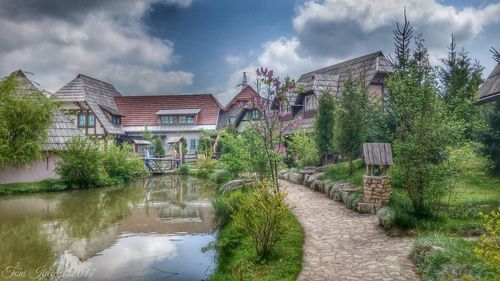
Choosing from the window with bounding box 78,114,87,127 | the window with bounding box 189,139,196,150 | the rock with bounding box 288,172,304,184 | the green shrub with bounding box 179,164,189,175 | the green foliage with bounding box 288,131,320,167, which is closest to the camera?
the rock with bounding box 288,172,304,184

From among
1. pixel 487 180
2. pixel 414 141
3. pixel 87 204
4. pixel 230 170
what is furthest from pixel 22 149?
pixel 487 180

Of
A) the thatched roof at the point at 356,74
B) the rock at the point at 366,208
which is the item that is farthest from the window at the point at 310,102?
the rock at the point at 366,208

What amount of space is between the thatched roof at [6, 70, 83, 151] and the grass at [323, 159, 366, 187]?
17312mm

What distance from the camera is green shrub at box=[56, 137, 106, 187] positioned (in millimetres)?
21875

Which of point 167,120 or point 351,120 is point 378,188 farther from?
point 167,120

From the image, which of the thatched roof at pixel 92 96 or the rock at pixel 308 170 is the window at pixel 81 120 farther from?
the rock at pixel 308 170

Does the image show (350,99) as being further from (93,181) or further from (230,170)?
(93,181)

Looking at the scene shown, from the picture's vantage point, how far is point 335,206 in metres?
11.6

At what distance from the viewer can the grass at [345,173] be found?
43.3ft

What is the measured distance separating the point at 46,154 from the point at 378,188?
20715mm

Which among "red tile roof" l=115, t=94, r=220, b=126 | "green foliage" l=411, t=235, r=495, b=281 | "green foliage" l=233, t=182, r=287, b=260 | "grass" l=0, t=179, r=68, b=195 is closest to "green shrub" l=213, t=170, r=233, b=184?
"grass" l=0, t=179, r=68, b=195

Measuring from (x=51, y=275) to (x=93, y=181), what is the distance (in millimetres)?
15757

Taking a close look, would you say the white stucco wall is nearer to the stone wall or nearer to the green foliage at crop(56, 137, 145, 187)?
the green foliage at crop(56, 137, 145, 187)

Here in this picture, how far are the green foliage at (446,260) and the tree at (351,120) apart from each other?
7.86 metres
